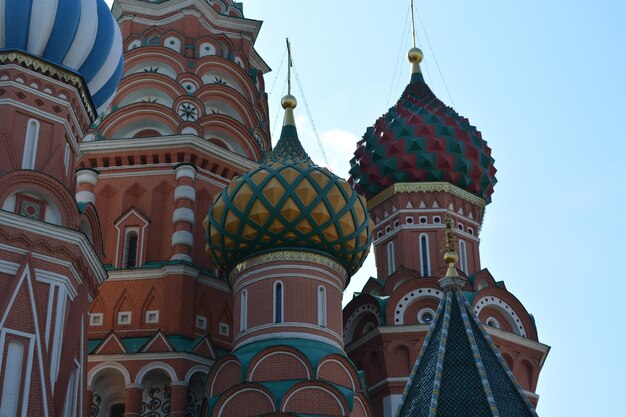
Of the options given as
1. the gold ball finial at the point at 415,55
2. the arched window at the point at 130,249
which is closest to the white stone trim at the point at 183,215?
the arched window at the point at 130,249

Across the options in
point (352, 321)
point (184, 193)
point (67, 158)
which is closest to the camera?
point (67, 158)

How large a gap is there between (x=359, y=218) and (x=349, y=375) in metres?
2.14

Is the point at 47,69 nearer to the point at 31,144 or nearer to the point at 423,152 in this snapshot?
the point at 31,144

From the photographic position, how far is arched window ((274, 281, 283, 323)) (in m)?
13.5

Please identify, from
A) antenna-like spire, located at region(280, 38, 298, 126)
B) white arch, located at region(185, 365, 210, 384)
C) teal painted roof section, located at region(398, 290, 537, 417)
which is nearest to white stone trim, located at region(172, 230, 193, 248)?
white arch, located at region(185, 365, 210, 384)

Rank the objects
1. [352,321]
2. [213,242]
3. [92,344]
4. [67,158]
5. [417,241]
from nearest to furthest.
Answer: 1. [67,158]
2. [213,242]
3. [92,344]
4. [352,321]
5. [417,241]

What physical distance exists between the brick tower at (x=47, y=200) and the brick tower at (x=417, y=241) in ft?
15.2

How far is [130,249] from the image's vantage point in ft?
52.3

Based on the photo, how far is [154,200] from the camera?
16266 mm

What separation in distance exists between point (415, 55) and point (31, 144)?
9272mm

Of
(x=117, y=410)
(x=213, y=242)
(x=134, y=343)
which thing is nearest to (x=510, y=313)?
(x=213, y=242)

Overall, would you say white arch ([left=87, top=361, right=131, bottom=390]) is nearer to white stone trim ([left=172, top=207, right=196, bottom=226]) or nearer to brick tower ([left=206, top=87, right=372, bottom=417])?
brick tower ([left=206, top=87, right=372, bottom=417])

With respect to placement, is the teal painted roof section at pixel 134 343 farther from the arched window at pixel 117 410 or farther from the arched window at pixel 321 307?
the arched window at pixel 321 307

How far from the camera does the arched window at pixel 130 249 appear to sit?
15.7 metres
